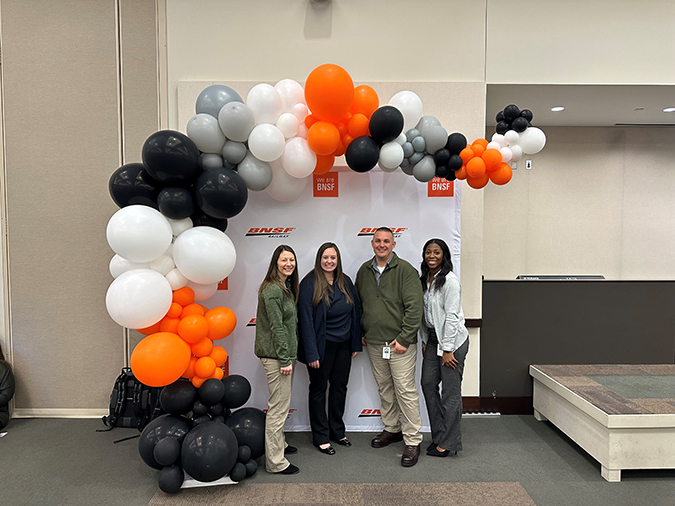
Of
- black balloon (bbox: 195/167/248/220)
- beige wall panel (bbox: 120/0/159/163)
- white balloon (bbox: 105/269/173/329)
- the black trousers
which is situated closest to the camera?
white balloon (bbox: 105/269/173/329)

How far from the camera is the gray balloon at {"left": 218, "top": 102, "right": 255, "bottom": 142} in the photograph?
2.51 m

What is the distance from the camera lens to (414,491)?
99.4 inches

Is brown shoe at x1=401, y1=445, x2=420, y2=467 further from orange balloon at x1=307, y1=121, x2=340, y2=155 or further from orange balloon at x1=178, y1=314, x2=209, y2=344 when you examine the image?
orange balloon at x1=307, y1=121, x2=340, y2=155

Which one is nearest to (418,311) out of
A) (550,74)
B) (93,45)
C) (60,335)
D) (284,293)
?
(284,293)

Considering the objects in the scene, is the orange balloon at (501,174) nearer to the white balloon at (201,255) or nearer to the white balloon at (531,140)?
the white balloon at (531,140)

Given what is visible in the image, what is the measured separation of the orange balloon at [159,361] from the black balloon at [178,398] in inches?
6.6

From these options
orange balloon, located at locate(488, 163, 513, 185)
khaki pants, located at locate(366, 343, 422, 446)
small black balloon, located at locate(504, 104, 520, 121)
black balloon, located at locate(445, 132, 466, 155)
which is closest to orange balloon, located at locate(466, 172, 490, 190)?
orange balloon, located at locate(488, 163, 513, 185)

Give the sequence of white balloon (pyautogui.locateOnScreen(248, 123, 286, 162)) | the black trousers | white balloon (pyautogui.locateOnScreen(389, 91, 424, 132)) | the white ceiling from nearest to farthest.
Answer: white balloon (pyautogui.locateOnScreen(248, 123, 286, 162)) → white balloon (pyautogui.locateOnScreen(389, 91, 424, 132)) → the black trousers → the white ceiling

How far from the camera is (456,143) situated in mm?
2859

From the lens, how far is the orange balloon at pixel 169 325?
2.59m

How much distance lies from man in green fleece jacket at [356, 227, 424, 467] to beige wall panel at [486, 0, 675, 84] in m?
1.89

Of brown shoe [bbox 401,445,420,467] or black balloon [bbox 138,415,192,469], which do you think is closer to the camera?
black balloon [bbox 138,415,192,469]

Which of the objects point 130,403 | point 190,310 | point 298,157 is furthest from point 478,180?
point 130,403

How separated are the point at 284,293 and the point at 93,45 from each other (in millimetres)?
2794
